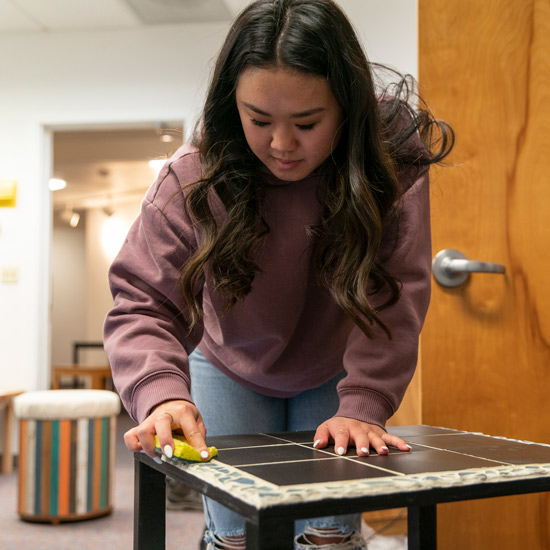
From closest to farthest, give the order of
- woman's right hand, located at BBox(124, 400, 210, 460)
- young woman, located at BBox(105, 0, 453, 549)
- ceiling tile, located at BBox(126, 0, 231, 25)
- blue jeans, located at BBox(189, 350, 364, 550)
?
woman's right hand, located at BBox(124, 400, 210, 460) < young woman, located at BBox(105, 0, 453, 549) < blue jeans, located at BBox(189, 350, 364, 550) < ceiling tile, located at BBox(126, 0, 231, 25)

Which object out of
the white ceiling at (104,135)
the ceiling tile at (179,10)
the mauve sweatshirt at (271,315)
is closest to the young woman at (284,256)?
the mauve sweatshirt at (271,315)

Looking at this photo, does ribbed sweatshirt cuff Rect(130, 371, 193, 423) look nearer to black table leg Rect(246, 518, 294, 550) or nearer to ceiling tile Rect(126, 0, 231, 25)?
black table leg Rect(246, 518, 294, 550)

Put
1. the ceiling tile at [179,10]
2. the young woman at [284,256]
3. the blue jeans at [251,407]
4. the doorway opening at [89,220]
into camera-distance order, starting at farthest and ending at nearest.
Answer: the doorway opening at [89,220] < the ceiling tile at [179,10] < the blue jeans at [251,407] < the young woman at [284,256]

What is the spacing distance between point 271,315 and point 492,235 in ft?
1.82

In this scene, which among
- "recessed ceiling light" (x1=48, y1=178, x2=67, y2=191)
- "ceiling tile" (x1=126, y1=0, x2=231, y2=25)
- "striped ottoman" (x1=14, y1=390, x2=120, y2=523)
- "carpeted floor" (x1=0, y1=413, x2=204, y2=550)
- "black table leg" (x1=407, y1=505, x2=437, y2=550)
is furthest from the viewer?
"recessed ceiling light" (x1=48, y1=178, x2=67, y2=191)

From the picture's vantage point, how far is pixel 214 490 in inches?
27.3

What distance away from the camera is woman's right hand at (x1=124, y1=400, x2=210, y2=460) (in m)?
0.81

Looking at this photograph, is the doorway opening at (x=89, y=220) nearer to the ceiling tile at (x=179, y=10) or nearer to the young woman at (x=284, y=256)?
Result: the ceiling tile at (x=179, y=10)

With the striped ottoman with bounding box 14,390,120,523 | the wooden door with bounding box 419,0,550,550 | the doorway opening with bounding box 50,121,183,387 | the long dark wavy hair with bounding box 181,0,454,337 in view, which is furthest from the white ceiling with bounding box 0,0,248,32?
the long dark wavy hair with bounding box 181,0,454,337

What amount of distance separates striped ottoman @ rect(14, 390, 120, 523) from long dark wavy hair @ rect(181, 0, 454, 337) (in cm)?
214

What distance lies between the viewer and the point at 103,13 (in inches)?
159

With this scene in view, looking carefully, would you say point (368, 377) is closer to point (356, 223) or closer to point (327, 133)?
point (356, 223)

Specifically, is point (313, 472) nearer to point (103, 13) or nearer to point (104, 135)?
point (103, 13)

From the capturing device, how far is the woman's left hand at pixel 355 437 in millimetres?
858
